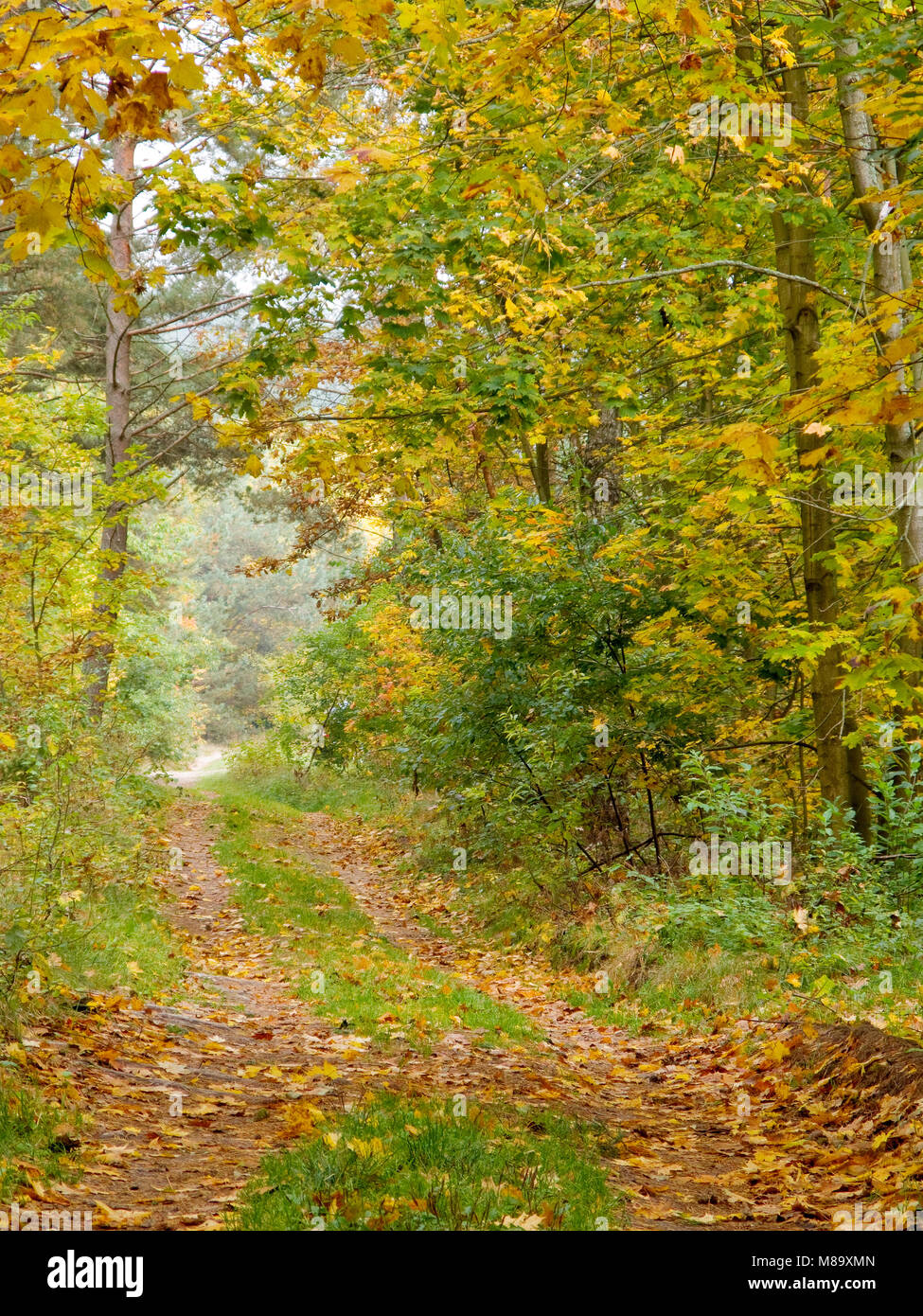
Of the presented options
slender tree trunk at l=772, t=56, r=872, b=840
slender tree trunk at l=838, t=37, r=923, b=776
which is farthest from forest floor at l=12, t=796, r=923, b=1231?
slender tree trunk at l=838, t=37, r=923, b=776

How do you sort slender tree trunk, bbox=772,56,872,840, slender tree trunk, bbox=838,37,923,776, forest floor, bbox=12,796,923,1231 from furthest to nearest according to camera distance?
1. slender tree trunk, bbox=772,56,872,840
2. slender tree trunk, bbox=838,37,923,776
3. forest floor, bbox=12,796,923,1231

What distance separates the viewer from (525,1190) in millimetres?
4215

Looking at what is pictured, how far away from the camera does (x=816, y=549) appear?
938 centimetres

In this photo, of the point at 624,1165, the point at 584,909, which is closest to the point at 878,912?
the point at 624,1165

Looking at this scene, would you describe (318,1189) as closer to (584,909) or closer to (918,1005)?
(918,1005)

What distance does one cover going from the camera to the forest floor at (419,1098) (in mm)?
4148

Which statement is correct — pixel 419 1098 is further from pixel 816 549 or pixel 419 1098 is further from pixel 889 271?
pixel 889 271

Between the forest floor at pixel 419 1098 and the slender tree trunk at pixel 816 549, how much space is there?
2.76 metres

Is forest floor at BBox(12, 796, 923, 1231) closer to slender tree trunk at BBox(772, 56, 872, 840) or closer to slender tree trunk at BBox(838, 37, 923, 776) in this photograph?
slender tree trunk at BBox(772, 56, 872, 840)

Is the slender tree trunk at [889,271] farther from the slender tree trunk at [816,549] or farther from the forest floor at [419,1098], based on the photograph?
the forest floor at [419,1098]

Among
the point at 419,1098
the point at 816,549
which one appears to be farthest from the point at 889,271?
the point at 419,1098

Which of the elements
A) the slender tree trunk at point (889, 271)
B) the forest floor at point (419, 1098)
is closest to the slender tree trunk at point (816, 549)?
the slender tree trunk at point (889, 271)

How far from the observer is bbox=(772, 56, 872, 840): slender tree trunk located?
30.1ft

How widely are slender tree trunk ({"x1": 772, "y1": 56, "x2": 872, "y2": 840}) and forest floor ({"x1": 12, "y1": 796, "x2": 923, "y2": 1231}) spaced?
109 inches
